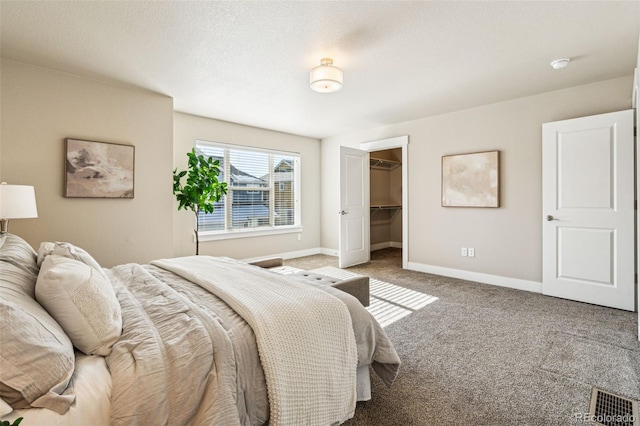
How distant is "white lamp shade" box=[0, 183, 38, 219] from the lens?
2291mm

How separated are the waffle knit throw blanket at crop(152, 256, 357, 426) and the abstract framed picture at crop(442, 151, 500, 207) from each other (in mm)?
3486

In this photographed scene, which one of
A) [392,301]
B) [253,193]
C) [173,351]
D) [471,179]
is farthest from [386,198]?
[173,351]

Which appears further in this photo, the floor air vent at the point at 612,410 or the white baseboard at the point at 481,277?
the white baseboard at the point at 481,277

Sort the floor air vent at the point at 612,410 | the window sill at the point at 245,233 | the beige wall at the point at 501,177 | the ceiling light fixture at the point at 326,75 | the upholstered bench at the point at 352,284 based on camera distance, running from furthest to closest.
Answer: the window sill at the point at 245,233 < the beige wall at the point at 501,177 < the ceiling light fixture at the point at 326,75 < the upholstered bench at the point at 352,284 < the floor air vent at the point at 612,410

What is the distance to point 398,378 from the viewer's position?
2.02m

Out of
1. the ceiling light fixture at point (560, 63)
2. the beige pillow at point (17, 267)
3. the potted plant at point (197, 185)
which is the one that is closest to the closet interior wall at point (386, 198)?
the potted plant at point (197, 185)

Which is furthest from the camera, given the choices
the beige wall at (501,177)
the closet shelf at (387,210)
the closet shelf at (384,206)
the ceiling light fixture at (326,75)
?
the closet shelf at (387,210)

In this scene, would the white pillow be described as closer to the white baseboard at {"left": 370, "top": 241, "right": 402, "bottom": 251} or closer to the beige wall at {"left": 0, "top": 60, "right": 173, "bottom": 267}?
the beige wall at {"left": 0, "top": 60, "right": 173, "bottom": 267}

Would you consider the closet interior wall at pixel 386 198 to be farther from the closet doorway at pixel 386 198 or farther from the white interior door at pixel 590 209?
the white interior door at pixel 590 209

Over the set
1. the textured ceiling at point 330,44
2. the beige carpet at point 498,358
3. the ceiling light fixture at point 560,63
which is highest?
the textured ceiling at point 330,44

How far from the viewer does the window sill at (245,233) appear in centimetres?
494

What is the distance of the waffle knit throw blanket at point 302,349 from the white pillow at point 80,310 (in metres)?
0.51

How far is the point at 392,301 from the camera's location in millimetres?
3523

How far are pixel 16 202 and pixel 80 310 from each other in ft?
6.13
